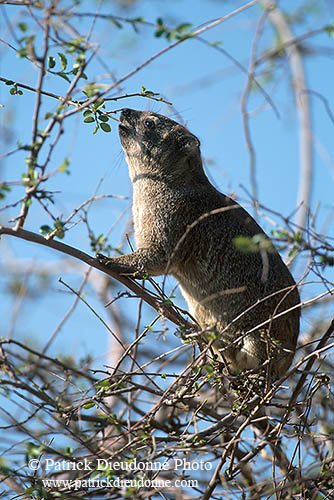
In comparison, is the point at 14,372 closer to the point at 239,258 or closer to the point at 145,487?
the point at 145,487

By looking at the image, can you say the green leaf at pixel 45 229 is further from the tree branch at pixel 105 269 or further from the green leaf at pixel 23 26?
the green leaf at pixel 23 26

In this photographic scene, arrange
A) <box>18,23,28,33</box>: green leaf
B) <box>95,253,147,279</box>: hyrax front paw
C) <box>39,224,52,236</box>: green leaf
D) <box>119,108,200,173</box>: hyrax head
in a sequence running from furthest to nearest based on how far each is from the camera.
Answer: <box>119,108,200,173</box>: hyrax head → <box>95,253,147,279</box>: hyrax front paw → <box>39,224,52,236</box>: green leaf → <box>18,23,28,33</box>: green leaf

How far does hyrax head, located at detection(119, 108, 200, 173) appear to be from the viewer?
5.56 meters

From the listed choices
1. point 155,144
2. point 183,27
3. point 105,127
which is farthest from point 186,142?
point 183,27

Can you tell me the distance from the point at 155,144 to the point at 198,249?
3.58 ft

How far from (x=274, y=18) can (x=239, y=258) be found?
226 inches

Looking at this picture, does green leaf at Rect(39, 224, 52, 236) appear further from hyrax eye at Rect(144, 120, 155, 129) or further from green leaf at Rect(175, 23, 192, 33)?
hyrax eye at Rect(144, 120, 155, 129)

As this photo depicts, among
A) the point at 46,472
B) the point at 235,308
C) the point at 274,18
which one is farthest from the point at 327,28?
the point at 274,18

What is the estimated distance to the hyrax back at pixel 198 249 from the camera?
4.91 metres

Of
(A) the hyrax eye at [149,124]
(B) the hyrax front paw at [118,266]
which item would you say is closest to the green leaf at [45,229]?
(B) the hyrax front paw at [118,266]

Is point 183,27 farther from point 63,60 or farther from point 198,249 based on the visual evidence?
point 198,249

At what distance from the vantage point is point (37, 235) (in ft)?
11.9

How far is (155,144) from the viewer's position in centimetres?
562

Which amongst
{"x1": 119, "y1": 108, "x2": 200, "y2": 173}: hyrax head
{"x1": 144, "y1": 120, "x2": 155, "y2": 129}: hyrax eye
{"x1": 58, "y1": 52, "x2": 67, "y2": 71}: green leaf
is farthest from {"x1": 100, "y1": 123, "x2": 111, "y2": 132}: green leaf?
{"x1": 144, "y1": 120, "x2": 155, "y2": 129}: hyrax eye
